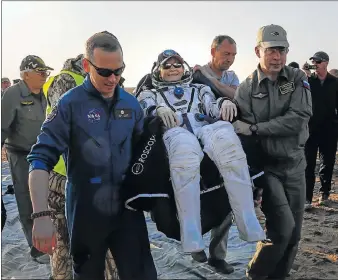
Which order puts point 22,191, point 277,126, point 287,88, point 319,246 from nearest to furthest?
point 277,126 → point 287,88 → point 22,191 → point 319,246

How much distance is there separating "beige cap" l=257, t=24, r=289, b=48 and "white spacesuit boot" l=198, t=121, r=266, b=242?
112 cm

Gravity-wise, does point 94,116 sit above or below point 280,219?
above

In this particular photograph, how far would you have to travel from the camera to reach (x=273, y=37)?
3.56 metres

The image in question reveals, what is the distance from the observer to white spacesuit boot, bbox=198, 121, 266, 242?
2605 millimetres

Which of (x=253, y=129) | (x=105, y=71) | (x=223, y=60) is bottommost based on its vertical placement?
(x=253, y=129)

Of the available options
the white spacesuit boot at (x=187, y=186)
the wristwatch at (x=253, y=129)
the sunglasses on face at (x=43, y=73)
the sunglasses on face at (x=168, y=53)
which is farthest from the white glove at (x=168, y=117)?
the sunglasses on face at (x=43, y=73)

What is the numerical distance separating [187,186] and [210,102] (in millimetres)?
739

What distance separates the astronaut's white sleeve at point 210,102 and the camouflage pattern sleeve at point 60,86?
1.01 meters

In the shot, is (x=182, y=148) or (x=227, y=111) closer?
(x=182, y=148)

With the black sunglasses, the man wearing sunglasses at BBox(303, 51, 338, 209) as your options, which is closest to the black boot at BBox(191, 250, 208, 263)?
the black sunglasses

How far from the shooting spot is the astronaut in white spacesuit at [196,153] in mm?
2592

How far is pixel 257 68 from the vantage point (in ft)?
12.5

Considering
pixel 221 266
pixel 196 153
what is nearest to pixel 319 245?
pixel 221 266

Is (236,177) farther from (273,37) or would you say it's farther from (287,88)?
(273,37)
